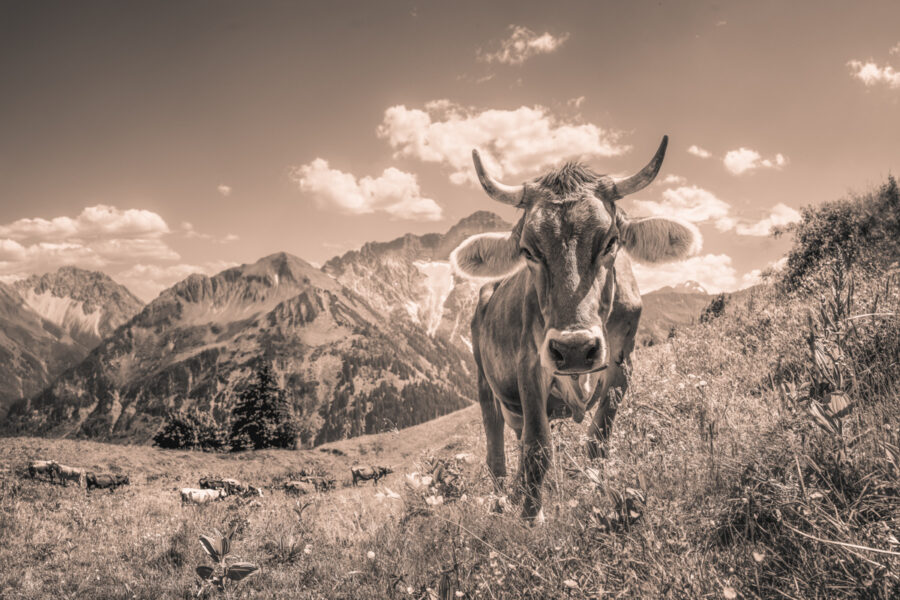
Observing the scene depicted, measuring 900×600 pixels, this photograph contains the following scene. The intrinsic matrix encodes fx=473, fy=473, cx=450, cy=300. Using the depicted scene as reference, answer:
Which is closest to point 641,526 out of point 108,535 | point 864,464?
point 864,464

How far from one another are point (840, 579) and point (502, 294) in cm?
437

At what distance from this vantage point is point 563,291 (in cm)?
383

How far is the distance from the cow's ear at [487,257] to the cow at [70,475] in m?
14.6

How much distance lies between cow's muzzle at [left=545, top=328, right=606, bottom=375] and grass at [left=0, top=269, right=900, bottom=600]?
70 cm

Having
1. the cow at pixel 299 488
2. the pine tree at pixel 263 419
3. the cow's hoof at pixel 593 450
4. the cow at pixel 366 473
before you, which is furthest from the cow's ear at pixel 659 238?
the pine tree at pixel 263 419

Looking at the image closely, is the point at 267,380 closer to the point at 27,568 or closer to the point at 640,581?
the point at 27,568

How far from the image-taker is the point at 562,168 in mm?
4461

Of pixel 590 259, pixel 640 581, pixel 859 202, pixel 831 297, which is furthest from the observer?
pixel 859 202

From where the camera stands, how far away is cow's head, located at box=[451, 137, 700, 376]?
3.61 m

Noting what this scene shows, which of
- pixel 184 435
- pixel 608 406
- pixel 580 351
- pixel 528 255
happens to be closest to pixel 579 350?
pixel 580 351

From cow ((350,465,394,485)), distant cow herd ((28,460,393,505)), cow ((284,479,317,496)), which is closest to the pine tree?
cow ((350,465,394,485))

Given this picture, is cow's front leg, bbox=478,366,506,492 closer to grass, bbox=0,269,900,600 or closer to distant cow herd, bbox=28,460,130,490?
grass, bbox=0,269,900,600

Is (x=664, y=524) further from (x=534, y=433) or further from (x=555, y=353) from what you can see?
(x=534, y=433)

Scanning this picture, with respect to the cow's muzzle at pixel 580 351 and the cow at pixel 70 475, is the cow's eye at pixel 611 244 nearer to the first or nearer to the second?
the cow's muzzle at pixel 580 351
